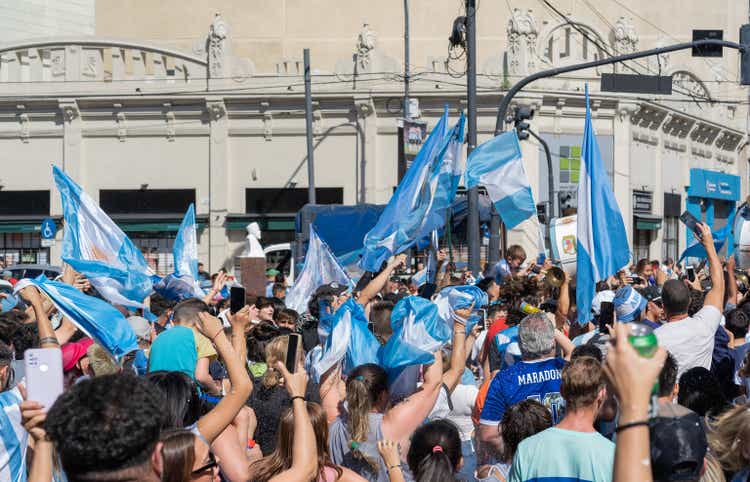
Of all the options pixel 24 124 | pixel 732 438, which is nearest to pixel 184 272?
pixel 732 438

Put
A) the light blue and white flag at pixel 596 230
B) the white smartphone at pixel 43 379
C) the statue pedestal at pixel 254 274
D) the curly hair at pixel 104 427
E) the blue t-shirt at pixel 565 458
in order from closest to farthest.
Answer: the curly hair at pixel 104 427 < the white smartphone at pixel 43 379 < the blue t-shirt at pixel 565 458 < the light blue and white flag at pixel 596 230 < the statue pedestal at pixel 254 274

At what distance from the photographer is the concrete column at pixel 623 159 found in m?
37.0

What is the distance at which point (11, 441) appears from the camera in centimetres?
505

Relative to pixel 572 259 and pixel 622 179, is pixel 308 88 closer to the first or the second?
pixel 622 179

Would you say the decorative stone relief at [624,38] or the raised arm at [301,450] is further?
the decorative stone relief at [624,38]

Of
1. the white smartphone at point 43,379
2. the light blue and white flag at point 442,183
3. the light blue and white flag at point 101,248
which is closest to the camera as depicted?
the white smartphone at point 43,379

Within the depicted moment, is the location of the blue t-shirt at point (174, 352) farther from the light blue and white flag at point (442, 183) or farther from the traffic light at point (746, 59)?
the traffic light at point (746, 59)

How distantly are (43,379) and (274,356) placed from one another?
2.82 meters

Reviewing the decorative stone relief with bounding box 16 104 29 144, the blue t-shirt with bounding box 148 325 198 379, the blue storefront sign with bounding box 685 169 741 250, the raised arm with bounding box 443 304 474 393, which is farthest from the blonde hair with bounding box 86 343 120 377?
the blue storefront sign with bounding box 685 169 741 250

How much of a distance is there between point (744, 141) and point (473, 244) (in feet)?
→ 108

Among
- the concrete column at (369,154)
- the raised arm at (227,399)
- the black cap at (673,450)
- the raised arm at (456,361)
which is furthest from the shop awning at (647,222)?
the black cap at (673,450)

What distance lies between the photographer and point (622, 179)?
37031 mm

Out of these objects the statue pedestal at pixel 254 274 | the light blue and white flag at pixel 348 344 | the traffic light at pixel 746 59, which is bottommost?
the statue pedestal at pixel 254 274

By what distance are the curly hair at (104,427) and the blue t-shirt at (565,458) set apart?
182 centimetres
